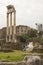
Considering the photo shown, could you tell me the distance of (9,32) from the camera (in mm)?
56125

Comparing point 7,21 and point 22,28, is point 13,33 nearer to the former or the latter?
point 7,21

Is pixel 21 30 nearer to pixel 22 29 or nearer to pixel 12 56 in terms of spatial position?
pixel 22 29

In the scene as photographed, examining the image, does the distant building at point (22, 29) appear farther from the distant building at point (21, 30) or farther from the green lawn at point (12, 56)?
the green lawn at point (12, 56)

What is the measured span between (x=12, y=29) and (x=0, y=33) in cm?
4086

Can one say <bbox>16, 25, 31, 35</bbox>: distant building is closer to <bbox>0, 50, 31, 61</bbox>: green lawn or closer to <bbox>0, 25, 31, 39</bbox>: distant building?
<bbox>0, 25, 31, 39</bbox>: distant building

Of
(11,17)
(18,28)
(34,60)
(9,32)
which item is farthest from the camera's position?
(18,28)

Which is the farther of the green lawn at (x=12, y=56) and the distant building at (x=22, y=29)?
the distant building at (x=22, y=29)

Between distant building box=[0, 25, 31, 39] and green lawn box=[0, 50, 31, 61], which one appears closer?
green lawn box=[0, 50, 31, 61]

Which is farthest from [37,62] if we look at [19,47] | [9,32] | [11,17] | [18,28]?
[18,28]

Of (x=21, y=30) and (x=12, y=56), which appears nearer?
(x=12, y=56)

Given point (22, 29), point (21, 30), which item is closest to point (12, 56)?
point (22, 29)

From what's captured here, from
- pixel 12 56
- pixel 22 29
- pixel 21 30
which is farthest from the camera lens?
pixel 21 30

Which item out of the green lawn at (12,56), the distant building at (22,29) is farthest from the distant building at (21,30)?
the green lawn at (12,56)

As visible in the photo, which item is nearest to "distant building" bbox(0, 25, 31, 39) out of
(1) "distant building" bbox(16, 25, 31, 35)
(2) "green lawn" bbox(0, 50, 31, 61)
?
(1) "distant building" bbox(16, 25, 31, 35)
